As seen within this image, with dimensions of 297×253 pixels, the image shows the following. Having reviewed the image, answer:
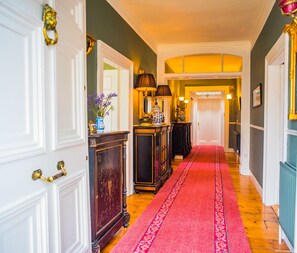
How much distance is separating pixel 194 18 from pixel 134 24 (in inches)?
38.0

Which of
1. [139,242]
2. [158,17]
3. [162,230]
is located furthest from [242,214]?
[158,17]

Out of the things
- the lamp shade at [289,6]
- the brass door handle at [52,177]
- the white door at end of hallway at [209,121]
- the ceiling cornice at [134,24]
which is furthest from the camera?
the white door at end of hallway at [209,121]

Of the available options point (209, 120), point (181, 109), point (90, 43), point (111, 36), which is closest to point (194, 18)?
point (111, 36)

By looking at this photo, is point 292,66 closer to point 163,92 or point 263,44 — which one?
point 263,44

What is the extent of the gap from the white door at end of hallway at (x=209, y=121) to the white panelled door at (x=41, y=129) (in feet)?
36.3

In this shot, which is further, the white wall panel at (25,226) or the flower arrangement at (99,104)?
the flower arrangement at (99,104)

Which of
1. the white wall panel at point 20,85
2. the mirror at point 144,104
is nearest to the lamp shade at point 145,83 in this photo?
the mirror at point 144,104

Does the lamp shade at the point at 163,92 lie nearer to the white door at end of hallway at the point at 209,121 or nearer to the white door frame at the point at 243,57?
the white door frame at the point at 243,57

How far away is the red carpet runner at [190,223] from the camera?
2.46 metres

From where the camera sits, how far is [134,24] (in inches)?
171

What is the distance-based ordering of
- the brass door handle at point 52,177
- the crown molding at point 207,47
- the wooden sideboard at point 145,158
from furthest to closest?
the crown molding at point 207,47
the wooden sideboard at point 145,158
the brass door handle at point 52,177

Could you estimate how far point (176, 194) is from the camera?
13.8ft

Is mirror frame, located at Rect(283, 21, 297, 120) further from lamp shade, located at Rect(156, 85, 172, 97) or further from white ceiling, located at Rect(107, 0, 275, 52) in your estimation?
lamp shade, located at Rect(156, 85, 172, 97)

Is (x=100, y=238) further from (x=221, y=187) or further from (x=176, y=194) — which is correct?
(x=221, y=187)
